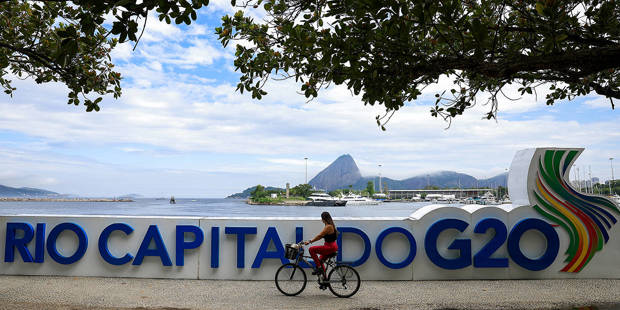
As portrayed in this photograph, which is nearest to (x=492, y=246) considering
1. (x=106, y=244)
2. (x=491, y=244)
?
(x=491, y=244)

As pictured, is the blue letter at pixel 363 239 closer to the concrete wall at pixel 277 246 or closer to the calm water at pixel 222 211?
the concrete wall at pixel 277 246

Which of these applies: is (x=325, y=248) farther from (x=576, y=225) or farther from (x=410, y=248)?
(x=576, y=225)

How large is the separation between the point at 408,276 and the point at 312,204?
103 meters

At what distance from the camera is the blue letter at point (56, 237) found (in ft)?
27.8

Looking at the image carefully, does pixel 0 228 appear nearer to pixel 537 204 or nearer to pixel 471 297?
pixel 471 297

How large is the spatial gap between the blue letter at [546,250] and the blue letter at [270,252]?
447cm

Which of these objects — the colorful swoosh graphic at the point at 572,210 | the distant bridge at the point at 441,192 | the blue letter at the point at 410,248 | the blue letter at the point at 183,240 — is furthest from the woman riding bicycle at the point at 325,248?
the distant bridge at the point at 441,192

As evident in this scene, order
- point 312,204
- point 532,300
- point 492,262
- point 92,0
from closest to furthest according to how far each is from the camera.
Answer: point 92,0
point 532,300
point 492,262
point 312,204

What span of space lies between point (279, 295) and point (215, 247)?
6.23 ft

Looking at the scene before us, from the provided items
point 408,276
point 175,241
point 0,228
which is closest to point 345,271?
point 408,276

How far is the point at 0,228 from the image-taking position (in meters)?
8.68

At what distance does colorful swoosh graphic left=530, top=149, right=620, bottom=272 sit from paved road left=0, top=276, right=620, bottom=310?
0.61m

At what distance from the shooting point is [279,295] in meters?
7.22

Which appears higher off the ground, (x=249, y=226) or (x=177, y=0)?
(x=177, y=0)
